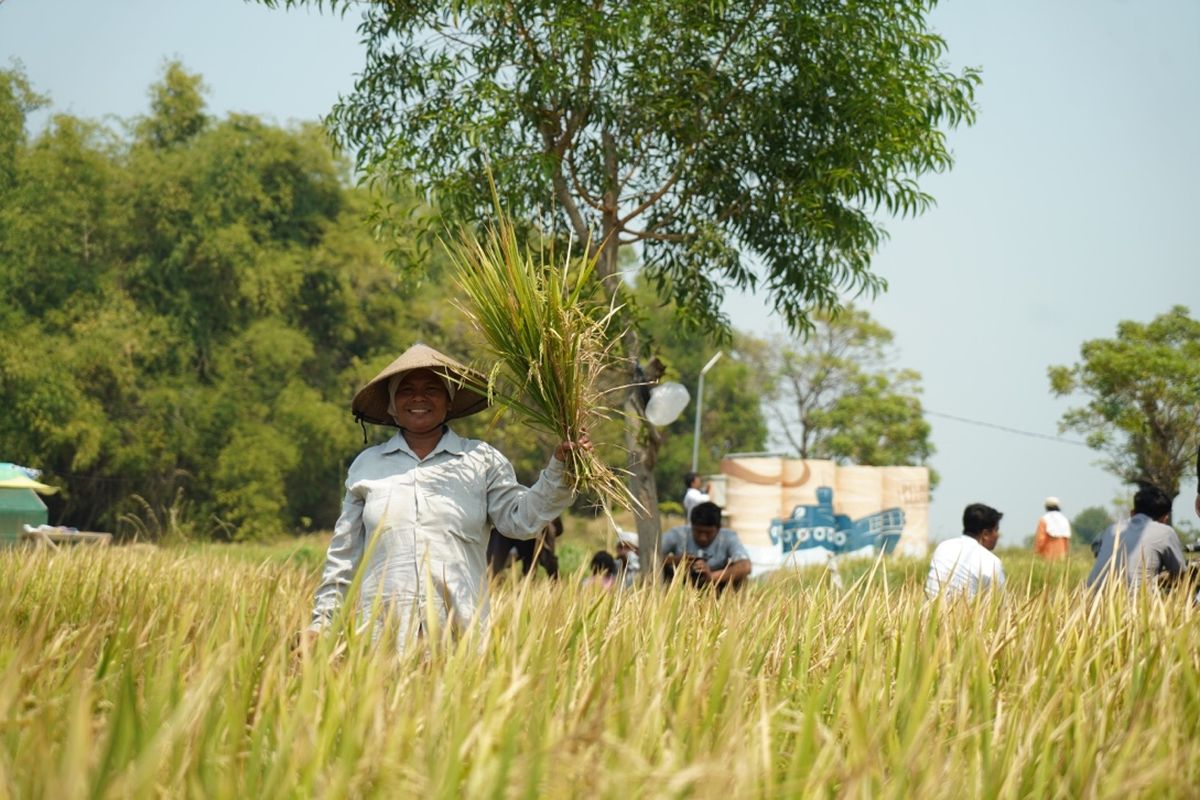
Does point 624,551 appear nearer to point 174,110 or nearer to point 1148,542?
point 1148,542

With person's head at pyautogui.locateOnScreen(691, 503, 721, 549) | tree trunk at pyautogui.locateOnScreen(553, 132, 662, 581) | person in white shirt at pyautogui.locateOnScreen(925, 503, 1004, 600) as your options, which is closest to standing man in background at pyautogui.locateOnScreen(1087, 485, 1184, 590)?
person in white shirt at pyautogui.locateOnScreen(925, 503, 1004, 600)

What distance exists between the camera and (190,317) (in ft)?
106

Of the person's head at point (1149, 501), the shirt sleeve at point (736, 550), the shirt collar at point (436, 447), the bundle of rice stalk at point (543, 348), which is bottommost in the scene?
the shirt sleeve at point (736, 550)

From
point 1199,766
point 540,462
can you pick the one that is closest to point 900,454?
point 540,462

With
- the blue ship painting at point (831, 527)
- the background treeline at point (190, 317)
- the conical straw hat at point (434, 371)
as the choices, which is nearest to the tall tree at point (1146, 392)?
the blue ship painting at point (831, 527)

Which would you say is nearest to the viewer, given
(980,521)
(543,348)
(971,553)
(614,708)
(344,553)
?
(614,708)

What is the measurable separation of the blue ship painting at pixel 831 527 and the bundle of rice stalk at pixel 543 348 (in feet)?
75.2

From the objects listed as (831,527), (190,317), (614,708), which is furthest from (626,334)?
(190,317)

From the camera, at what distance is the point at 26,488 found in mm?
10805

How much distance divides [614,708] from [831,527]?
27.1m

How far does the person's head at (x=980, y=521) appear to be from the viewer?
7.28 meters

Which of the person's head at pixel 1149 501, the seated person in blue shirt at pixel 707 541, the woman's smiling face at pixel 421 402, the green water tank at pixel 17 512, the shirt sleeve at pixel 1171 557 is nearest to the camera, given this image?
the woman's smiling face at pixel 421 402

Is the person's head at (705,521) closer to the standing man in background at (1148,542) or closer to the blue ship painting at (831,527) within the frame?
the standing man in background at (1148,542)

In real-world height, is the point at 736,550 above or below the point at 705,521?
below
